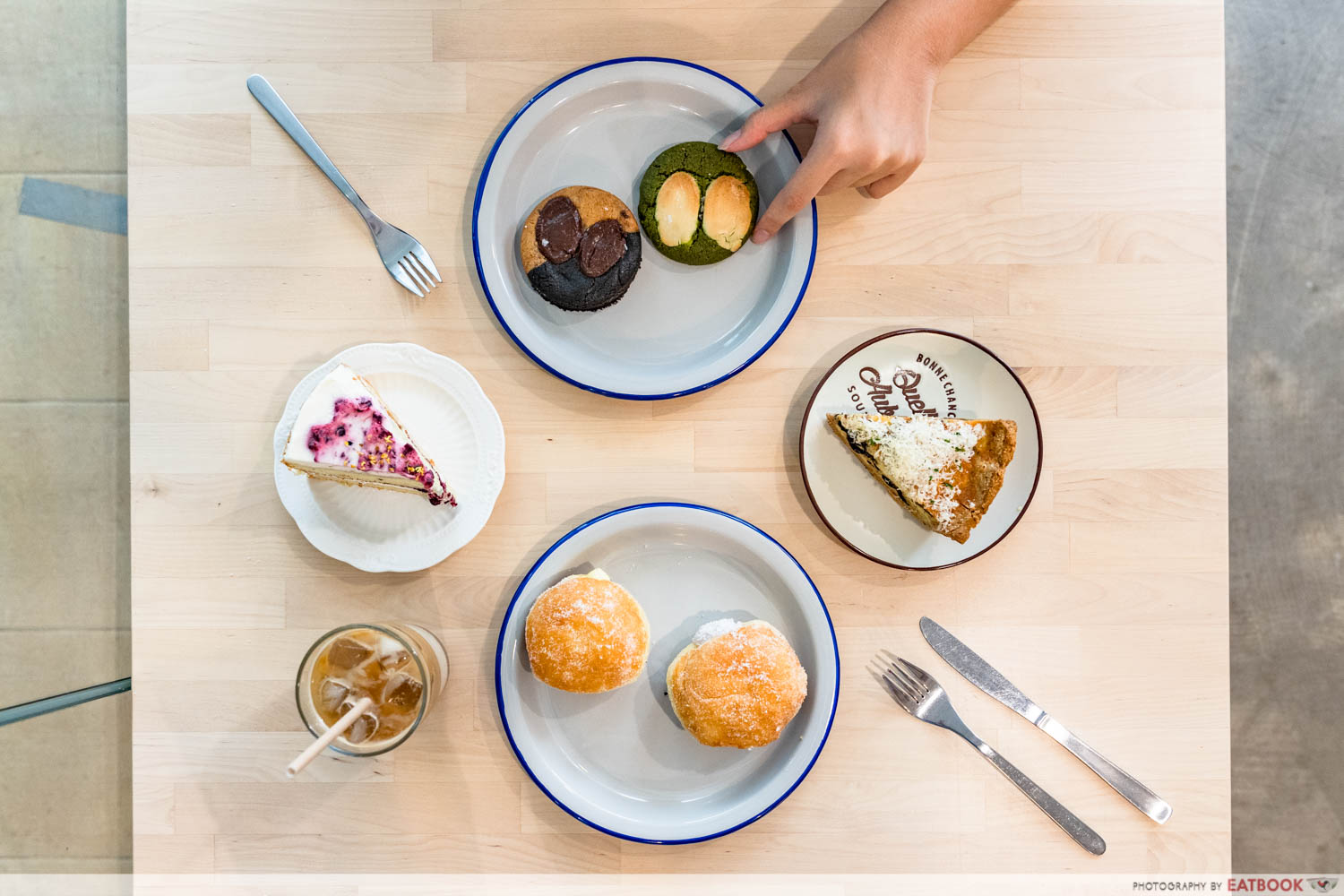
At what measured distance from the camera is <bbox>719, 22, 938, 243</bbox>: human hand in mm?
1477

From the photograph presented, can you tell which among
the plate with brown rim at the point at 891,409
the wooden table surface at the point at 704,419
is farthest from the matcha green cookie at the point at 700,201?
the plate with brown rim at the point at 891,409

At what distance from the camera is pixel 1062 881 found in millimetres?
1614

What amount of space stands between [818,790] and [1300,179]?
229cm

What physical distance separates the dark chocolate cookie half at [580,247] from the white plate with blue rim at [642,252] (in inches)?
2.1

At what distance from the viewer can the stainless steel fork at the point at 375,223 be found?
5.18 feet

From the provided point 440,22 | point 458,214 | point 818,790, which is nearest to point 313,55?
point 440,22

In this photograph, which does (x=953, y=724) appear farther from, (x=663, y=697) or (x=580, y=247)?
(x=580, y=247)

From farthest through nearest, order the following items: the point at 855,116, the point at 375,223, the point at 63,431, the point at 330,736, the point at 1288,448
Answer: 1. the point at 1288,448
2. the point at 63,431
3. the point at 375,223
4. the point at 855,116
5. the point at 330,736

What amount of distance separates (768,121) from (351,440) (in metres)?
1.04

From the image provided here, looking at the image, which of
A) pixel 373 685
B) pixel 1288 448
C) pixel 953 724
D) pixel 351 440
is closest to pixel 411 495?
pixel 351 440

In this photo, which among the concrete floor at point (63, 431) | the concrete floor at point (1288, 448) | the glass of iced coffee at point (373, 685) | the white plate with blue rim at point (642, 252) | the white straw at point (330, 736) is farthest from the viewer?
the concrete floor at point (1288, 448)

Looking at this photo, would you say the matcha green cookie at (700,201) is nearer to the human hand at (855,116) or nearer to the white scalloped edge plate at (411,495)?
the human hand at (855,116)

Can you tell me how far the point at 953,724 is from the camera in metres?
1.60

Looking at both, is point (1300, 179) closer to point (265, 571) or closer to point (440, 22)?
point (440, 22)
